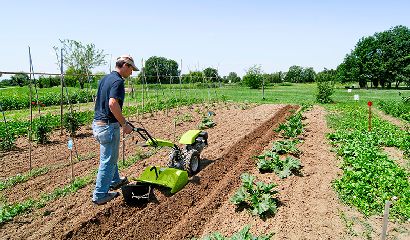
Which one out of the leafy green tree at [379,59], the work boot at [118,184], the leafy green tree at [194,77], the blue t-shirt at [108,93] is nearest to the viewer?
the blue t-shirt at [108,93]

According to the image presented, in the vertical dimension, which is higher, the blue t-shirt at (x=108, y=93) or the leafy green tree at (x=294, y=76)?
the leafy green tree at (x=294, y=76)

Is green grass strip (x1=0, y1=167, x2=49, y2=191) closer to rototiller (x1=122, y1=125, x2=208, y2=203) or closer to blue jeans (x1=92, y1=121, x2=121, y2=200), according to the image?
blue jeans (x1=92, y1=121, x2=121, y2=200)

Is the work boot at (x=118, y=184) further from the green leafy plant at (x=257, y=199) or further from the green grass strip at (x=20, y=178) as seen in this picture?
the green grass strip at (x=20, y=178)

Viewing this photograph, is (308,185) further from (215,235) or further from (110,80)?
(110,80)

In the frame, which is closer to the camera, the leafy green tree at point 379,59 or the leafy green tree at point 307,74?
the leafy green tree at point 379,59

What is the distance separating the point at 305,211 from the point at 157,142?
2689mm

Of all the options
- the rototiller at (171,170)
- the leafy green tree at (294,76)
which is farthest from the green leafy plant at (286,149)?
the leafy green tree at (294,76)

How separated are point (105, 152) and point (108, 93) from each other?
38.2 inches

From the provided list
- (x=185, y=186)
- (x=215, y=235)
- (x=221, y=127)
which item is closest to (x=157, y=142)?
(x=185, y=186)

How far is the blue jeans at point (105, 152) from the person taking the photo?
5.25 meters

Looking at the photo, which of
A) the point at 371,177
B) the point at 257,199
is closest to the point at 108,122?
the point at 257,199

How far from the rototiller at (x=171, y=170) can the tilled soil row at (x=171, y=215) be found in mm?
186

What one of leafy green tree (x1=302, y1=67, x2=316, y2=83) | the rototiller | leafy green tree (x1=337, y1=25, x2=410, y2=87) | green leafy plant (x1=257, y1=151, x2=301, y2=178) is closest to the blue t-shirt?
the rototiller

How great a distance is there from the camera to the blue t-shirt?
197 inches
